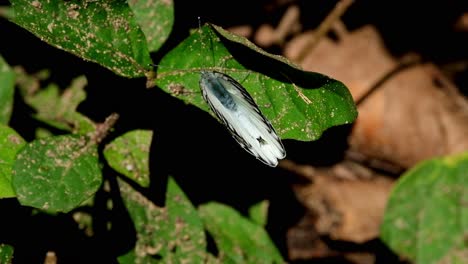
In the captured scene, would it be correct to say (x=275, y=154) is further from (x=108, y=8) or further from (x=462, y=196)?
(x=462, y=196)

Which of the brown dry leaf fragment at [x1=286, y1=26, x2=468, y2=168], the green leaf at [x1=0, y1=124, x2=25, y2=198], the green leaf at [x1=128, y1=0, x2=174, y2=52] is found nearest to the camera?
the green leaf at [x1=0, y1=124, x2=25, y2=198]

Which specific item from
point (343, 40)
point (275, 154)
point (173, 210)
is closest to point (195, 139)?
point (173, 210)

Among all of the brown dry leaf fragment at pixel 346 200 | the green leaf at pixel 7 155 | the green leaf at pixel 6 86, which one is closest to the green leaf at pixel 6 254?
the green leaf at pixel 7 155

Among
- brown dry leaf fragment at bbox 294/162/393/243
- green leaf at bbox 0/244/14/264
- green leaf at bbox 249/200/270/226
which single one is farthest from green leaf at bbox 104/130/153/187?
brown dry leaf fragment at bbox 294/162/393/243

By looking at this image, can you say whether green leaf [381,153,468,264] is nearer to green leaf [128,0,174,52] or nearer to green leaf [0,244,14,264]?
green leaf [128,0,174,52]

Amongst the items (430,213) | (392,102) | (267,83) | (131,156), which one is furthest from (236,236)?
(392,102)

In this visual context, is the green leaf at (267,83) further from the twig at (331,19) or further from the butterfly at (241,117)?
the twig at (331,19)

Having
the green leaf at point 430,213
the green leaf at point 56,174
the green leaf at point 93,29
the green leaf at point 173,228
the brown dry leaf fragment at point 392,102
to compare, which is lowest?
the green leaf at point 430,213
